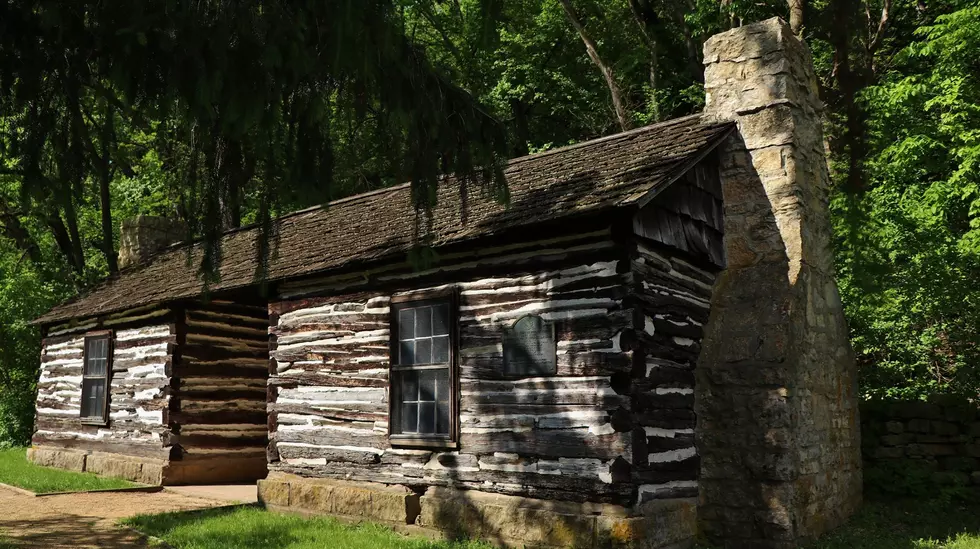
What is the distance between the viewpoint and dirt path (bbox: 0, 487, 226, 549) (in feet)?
27.3

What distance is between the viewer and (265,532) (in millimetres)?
8609

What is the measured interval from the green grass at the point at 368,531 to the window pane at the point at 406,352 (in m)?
1.84

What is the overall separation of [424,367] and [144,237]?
1244 cm

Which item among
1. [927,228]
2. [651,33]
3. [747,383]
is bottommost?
[747,383]

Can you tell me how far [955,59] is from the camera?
42.5 feet

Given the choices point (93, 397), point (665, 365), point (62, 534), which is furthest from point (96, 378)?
point (665, 365)

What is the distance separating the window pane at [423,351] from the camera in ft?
29.7

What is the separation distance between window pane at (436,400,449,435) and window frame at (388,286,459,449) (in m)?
0.10

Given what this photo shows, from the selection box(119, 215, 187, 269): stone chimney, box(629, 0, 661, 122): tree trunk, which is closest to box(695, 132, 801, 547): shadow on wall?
box(629, 0, 661, 122): tree trunk

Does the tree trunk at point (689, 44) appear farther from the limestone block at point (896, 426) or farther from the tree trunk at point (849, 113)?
the tree trunk at point (849, 113)

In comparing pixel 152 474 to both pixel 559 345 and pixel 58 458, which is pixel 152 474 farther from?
pixel 559 345

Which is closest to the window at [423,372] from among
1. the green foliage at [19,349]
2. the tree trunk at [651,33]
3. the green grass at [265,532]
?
the green grass at [265,532]

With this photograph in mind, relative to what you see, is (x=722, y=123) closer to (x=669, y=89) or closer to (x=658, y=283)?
(x=658, y=283)

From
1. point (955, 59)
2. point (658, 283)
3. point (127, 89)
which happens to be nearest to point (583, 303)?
point (658, 283)
